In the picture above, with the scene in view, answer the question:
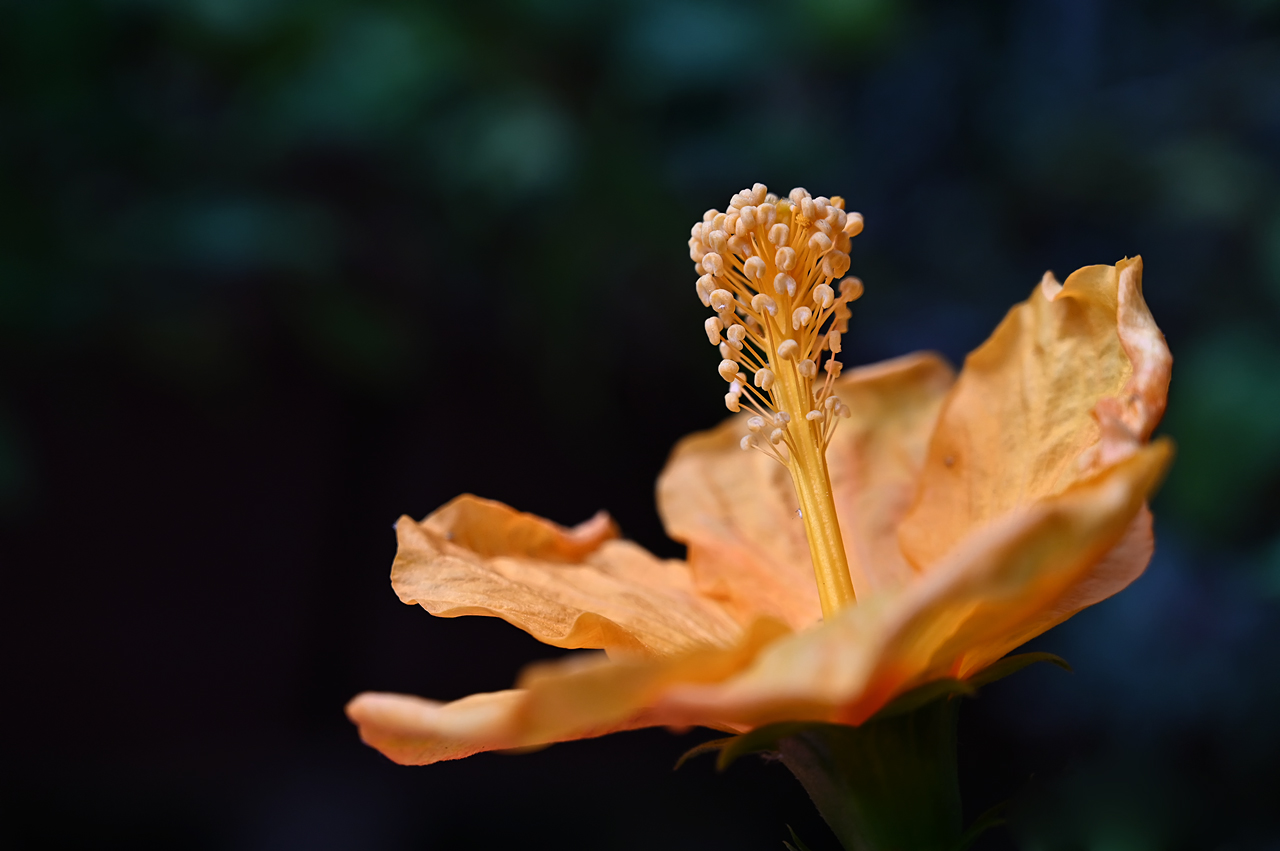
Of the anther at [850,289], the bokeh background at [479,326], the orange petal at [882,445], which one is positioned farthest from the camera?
the bokeh background at [479,326]

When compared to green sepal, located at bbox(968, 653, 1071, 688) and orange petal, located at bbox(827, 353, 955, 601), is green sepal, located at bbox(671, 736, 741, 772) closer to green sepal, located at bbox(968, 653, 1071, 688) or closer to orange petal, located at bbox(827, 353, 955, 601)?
green sepal, located at bbox(968, 653, 1071, 688)

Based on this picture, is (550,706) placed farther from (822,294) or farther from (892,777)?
(822,294)

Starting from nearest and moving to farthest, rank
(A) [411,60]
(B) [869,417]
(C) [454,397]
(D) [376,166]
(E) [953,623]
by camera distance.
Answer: (E) [953,623] → (B) [869,417] → (A) [411,60] → (D) [376,166] → (C) [454,397]

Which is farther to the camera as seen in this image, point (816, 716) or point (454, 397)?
point (454, 397)

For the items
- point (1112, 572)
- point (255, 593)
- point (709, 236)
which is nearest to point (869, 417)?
point (709, 236)

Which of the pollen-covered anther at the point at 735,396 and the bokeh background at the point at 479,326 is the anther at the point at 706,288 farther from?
the bokeh background at the point at 479,326

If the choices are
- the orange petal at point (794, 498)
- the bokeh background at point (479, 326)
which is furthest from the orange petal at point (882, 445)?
the bokeh background at point (479, 326)

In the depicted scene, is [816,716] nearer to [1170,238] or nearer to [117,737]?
[1170,238]
